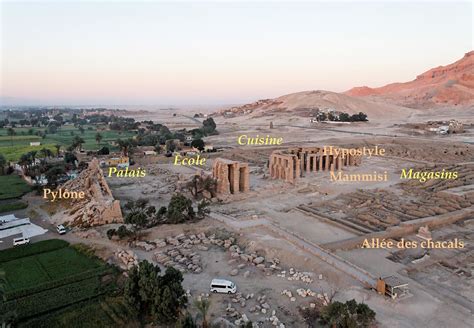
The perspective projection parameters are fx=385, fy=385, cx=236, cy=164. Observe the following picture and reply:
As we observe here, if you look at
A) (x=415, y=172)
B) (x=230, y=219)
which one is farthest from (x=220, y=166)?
(x=415, y=172)

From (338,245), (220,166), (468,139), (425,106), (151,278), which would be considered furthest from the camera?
(425,106)

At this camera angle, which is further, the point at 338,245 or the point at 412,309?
the point at 338,245

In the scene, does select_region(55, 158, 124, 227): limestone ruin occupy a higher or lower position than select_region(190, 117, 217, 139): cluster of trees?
lower

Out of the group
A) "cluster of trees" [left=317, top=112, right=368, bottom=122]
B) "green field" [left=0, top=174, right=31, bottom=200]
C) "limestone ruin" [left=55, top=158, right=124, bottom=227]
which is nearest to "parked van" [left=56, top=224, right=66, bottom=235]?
"limestone ruin" [left=55, top=158, right=124, bottom=227]

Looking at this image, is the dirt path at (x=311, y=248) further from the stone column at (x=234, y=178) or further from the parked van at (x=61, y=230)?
the parked van at (x=61, y=230)

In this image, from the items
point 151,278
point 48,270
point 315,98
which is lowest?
point 48,270

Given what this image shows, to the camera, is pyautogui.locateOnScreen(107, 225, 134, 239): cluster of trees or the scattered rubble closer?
the scattered rubble

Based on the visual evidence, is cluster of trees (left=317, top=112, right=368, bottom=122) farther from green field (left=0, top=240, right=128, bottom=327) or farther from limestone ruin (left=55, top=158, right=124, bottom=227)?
green field (left=0, top=240, right=128, bottom=327)

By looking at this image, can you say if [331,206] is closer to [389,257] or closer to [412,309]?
[389,257]

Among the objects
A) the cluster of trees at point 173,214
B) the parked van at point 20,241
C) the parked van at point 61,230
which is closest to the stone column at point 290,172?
the cluster of trees at point 173,214
